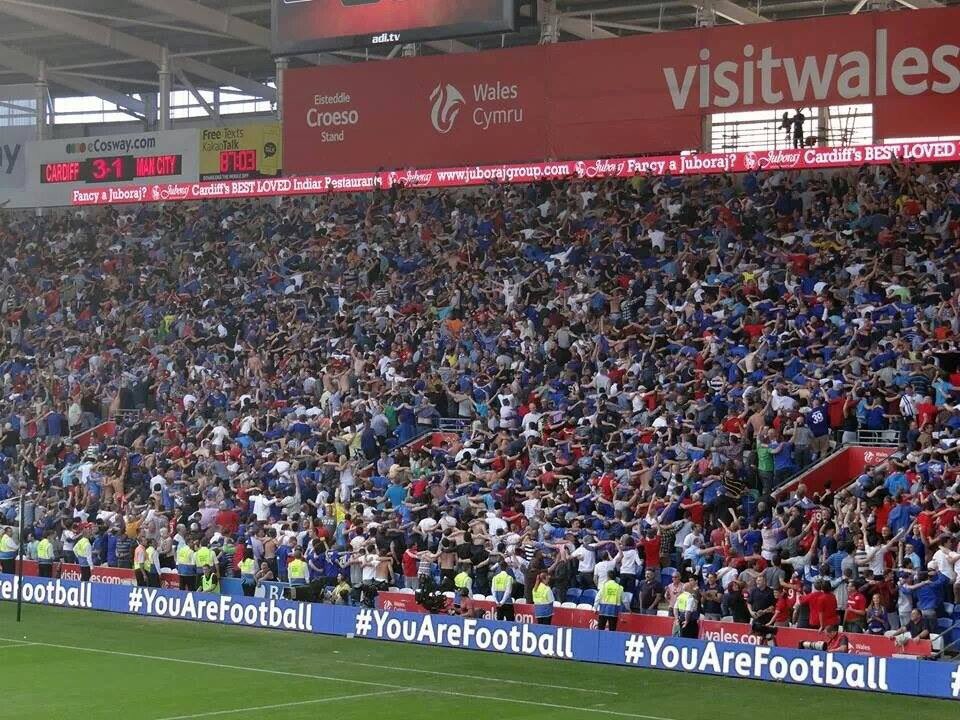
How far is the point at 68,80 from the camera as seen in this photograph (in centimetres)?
4769

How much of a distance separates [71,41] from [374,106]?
11.5 metres

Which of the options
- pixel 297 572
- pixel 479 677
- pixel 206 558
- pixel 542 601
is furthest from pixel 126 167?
pixel 479 677

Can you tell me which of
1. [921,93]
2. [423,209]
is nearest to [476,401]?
[423,209]

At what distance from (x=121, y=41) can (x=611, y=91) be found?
14.5 m

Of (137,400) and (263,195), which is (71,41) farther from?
(137,400)

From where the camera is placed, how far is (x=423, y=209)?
3775cm

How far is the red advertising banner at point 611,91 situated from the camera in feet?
102

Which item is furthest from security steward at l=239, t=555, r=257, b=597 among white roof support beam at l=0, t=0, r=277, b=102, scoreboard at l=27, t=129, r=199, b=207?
scoreboard at l=27, t=129, r=199, b=207

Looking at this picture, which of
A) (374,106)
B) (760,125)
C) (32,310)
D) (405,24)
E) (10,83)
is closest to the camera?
(405,24)

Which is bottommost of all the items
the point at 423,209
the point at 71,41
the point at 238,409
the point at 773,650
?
the point at 773,650

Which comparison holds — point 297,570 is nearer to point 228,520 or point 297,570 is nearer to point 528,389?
point 228,520

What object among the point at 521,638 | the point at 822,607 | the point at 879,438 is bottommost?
the point at 521,638

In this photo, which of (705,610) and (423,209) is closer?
(705,610)

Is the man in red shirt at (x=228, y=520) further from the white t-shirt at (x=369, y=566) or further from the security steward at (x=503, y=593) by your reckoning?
the security steward at (x=503, y=593)
